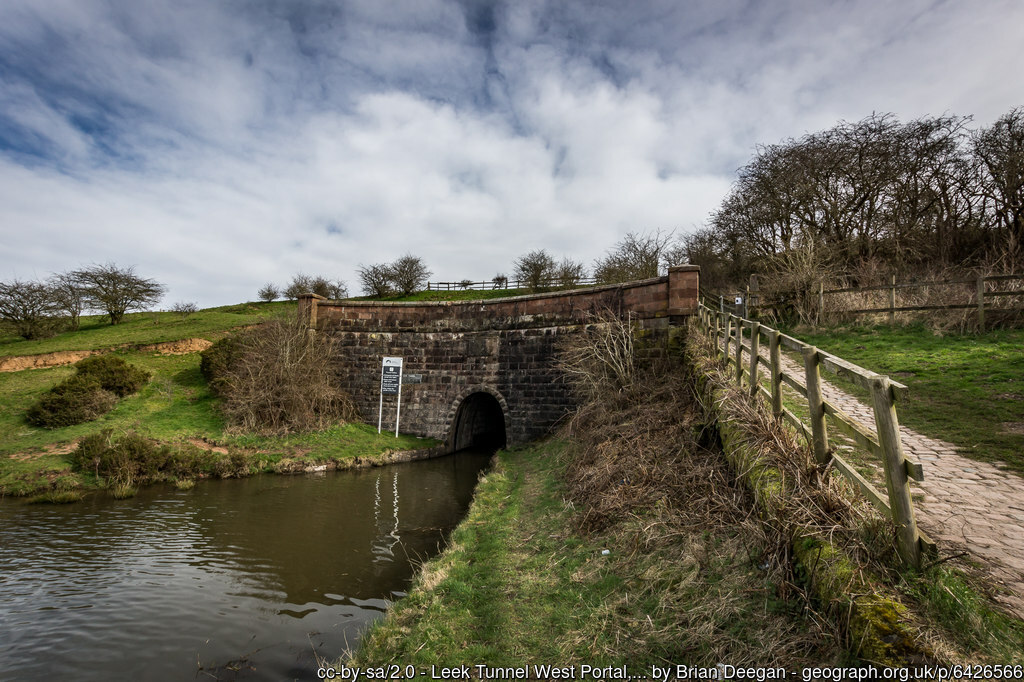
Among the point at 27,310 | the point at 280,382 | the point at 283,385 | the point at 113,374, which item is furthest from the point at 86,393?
the point at 27,310

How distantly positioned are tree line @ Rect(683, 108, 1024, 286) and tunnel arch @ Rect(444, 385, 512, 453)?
494 inches

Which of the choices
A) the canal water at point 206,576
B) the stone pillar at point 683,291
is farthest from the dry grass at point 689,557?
the stone pillar at point 683,291

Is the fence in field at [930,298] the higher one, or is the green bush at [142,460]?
the fence in field at [930,298]

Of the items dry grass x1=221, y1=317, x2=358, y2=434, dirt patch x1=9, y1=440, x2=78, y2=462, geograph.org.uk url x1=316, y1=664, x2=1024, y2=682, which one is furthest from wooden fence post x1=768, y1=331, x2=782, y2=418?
dirt patch x1=9, y1=440, x2=78, y2=462

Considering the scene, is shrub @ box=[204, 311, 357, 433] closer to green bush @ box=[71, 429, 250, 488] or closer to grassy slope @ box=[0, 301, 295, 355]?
grassy slope @ box=[0, 301, 295, 355]

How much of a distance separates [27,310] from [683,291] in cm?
3255

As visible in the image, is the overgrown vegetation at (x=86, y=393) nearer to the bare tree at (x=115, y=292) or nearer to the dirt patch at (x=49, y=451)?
the dirt patch at (x=49, y=451)

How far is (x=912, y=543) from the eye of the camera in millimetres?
2695

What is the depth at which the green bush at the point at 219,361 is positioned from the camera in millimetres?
16328

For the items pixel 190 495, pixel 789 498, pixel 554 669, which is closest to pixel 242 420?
pixel 190 495

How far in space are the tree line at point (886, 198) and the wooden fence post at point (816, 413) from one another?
16.1 meters

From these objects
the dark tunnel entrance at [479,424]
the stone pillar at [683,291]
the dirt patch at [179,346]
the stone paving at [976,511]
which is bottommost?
the dark tunnel entrance at [479,424]

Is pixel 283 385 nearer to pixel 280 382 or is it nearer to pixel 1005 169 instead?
pixel 280 382

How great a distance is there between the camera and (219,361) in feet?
56.1
